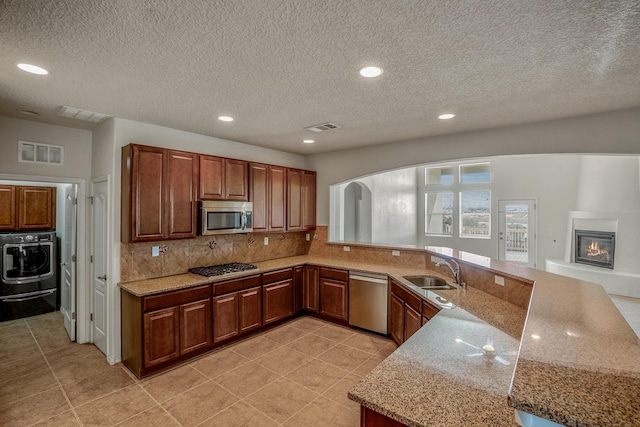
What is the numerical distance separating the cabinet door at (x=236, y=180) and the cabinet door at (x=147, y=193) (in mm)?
807

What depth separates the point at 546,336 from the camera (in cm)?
134

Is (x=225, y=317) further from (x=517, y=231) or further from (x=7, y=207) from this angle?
(x=517, y=231)

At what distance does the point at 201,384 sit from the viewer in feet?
9.54

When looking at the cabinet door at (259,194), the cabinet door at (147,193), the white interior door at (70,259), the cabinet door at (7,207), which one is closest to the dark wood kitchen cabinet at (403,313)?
the cabinet door at (259,194)

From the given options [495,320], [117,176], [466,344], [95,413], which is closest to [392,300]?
[495,320]

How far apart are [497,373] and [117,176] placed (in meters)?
3.76

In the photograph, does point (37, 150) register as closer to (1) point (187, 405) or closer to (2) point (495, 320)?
(1) point (187, 405)

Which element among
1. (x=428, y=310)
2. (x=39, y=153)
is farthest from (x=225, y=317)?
(x=39, y=153)

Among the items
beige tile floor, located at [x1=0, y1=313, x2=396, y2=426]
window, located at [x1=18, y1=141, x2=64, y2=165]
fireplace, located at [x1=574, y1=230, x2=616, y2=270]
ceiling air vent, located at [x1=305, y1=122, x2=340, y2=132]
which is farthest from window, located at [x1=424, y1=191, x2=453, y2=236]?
window, located at [x1=18, y1=141, x2=64, y2=165]

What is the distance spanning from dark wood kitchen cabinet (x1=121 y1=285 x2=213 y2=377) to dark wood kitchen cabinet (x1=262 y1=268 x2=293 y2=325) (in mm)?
844

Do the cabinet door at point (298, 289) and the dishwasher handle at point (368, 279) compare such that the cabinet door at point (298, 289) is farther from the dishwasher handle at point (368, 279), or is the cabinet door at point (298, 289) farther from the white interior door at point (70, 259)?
the white interior door at point (70, 259)

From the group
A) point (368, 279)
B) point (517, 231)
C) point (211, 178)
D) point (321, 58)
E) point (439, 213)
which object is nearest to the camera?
point (321, 58)

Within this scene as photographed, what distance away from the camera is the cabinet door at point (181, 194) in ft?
11.4

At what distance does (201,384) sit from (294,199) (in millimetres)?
2888
